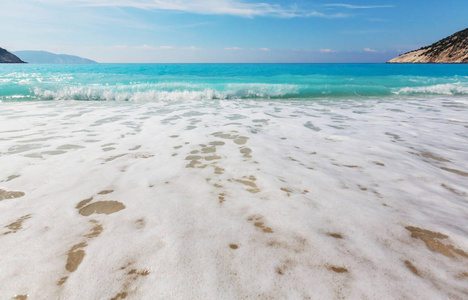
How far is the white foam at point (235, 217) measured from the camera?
149 cm

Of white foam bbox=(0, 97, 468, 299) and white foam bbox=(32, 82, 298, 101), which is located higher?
white foam bbox=(32, 82, 298, 101)

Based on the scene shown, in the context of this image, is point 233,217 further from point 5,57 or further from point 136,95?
point 5,57

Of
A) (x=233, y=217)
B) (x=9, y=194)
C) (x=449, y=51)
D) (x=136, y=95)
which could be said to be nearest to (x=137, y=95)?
(x=136, y=95)

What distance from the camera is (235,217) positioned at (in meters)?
2.18

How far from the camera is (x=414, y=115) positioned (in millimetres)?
7191

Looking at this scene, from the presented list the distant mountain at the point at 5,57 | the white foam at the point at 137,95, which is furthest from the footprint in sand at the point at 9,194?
the distant mountain at the point at 5,57

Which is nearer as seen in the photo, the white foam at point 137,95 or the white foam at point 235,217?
the white foam at point 235,217

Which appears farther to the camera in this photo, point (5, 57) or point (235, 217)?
point (5, 57)

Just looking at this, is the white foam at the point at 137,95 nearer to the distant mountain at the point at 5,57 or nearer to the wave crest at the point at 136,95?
the wave crest at the point at 136,95

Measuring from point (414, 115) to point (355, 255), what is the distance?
24.1ft

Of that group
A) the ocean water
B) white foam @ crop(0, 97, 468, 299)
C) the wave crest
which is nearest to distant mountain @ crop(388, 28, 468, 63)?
the wave crest

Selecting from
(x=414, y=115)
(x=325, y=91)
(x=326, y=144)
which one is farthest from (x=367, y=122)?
(x=325, y=91)

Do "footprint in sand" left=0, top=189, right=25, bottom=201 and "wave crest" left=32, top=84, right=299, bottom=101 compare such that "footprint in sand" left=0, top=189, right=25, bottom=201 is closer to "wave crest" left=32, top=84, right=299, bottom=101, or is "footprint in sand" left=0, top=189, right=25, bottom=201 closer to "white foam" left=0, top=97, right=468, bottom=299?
"white foam" left=0, top=97, right=468, bottom=299

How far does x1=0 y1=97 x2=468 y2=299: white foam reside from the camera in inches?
58.5
